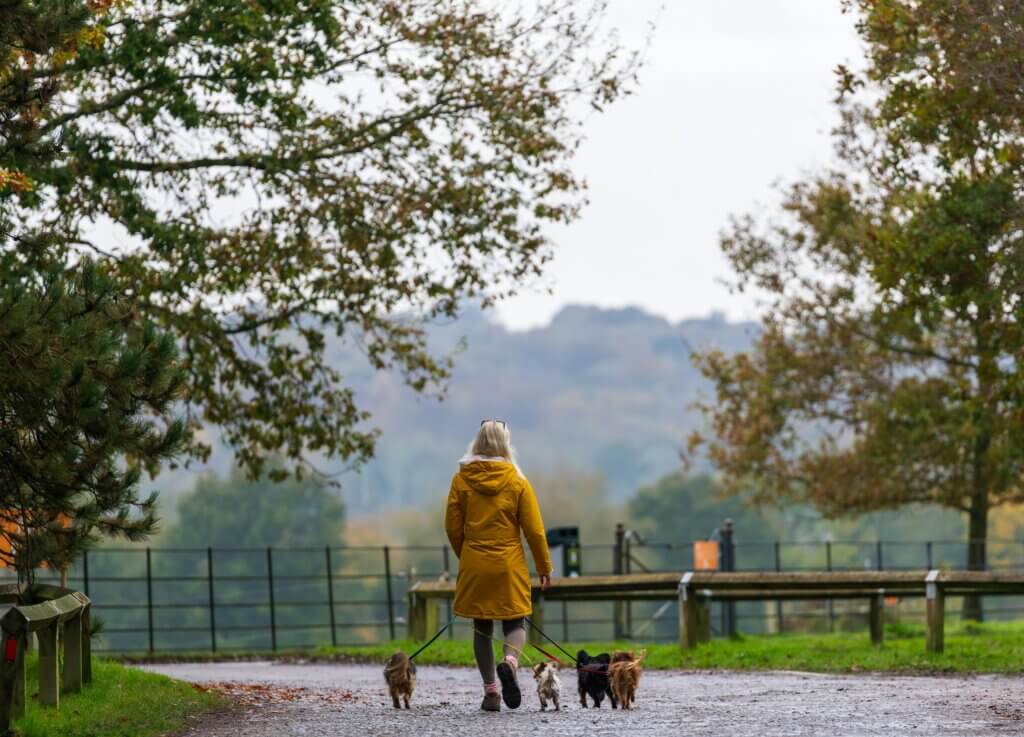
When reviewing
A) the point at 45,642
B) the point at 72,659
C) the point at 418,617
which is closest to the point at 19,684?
the point at 45,642

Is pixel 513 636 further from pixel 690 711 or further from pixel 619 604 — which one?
pixel 619 604

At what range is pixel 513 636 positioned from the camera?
1184cm

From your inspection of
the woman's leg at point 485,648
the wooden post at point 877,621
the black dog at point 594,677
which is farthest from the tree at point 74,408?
the wooden post at point 877,621

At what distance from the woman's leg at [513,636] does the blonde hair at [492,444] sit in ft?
3.56

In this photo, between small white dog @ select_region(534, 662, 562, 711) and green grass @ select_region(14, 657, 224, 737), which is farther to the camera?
small white dog @ select_region(534, 662, 562, 711)

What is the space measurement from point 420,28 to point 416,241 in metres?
2.31

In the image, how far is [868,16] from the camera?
1775cm

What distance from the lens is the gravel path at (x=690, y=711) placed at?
1012 centimetres

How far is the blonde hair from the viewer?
1170 cm

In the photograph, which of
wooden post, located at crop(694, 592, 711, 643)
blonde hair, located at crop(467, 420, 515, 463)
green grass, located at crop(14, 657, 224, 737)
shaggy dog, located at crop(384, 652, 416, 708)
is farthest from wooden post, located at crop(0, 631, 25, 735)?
wooden post, located at crop(694, 592, 711, 643)

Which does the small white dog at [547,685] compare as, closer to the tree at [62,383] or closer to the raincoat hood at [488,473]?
the raincoat hood at [488,473]

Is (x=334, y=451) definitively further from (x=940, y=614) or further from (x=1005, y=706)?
(x=1005, y=706)

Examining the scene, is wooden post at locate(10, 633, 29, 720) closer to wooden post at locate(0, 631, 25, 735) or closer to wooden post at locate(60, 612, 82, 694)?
wooden post at locate(0, 631, 25, 735)

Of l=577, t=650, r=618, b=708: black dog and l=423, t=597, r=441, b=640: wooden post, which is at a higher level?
l=577, t=650, r=618, b=708: black dog
